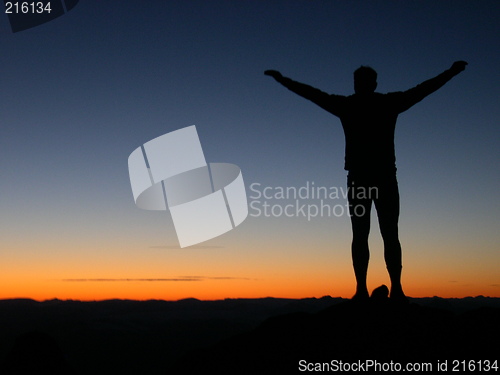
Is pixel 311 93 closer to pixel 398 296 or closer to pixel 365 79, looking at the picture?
pixel 365 79

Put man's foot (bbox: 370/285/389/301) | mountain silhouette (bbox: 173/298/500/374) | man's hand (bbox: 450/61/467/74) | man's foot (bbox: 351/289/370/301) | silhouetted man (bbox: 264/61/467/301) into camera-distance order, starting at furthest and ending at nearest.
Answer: man's foot (bbox: 370/285/389/301), man's foot (bbox: 351/289/370/301), man's hand (bbox: 450/61/467/74), silhouetted man (bbox: 264/61/467/301), mountain silhouette (bbox: 173/298/500/374)

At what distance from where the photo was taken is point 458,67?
8.77m

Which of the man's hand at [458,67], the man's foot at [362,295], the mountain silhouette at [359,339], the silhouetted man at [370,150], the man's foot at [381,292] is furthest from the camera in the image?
the man's foot at [381,292]

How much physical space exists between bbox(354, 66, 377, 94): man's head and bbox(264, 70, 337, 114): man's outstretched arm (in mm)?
519

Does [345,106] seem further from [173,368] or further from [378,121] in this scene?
[173,368]

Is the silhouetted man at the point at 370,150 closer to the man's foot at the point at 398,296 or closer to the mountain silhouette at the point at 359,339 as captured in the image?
the man's foot at the point at 398,296

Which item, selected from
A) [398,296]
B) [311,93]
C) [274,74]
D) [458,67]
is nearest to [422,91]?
[458,67]

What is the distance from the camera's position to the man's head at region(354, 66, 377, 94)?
8.66 metres

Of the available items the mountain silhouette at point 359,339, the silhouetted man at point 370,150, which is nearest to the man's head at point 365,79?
the silhouetted man at point 370,150

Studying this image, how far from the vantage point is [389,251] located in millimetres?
8789

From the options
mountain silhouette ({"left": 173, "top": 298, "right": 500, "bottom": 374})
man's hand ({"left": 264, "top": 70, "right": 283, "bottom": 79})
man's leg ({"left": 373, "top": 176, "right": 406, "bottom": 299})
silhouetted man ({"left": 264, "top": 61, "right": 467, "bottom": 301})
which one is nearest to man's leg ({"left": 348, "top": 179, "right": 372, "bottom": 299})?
silhouetted man ({"left": 264, "top": 61, "right": 467, "bottom": 301})

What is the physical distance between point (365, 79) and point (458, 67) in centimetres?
178

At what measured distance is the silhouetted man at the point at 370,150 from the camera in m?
8.62

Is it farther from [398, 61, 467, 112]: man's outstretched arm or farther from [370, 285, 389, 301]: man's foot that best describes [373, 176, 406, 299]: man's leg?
[398, 61, 467, 112]: man's outstretched arm
